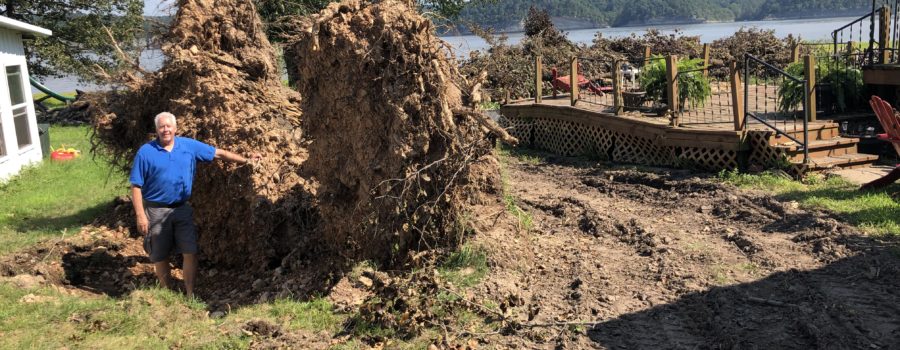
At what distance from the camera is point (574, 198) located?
1038 cm

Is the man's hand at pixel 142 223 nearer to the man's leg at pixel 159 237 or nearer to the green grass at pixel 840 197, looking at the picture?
the man's leg at pixel 159 237

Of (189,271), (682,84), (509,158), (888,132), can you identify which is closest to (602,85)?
(509,158)

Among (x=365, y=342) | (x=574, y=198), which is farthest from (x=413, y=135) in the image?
(x=574, y=198)

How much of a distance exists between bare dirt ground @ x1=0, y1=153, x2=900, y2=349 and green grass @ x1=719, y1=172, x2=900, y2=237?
11.1 inches

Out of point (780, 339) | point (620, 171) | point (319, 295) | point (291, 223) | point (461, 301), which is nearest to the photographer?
point (780, 339)

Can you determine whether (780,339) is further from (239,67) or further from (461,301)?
(239,67)

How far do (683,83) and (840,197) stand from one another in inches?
179

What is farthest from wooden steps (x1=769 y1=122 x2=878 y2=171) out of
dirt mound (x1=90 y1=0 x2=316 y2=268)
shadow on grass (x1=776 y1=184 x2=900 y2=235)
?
dirt mound (x1=90 y1=0 x2=316 y2=268)

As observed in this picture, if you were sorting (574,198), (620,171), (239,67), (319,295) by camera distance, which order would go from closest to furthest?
(319,295), (239,67), (574,198), (620,171)

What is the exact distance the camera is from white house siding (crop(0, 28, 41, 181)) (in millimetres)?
14047

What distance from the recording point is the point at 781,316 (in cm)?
571

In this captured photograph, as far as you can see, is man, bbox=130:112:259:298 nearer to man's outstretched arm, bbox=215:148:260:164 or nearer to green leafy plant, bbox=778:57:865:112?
man's outstretched arm, bbox=215:148:260:164

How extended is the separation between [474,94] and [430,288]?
188 cm

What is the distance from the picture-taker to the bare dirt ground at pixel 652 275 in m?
5.49
